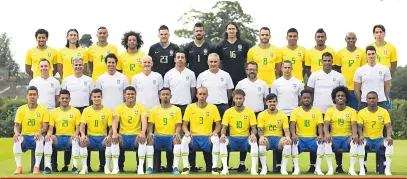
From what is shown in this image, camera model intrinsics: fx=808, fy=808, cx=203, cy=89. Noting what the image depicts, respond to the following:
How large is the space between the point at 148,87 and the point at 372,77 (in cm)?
365

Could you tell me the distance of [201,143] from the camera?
506 inches

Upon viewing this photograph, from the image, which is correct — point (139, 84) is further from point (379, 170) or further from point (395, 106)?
point (395, 106)

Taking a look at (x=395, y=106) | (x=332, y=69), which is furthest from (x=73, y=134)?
(x=395, y=106)

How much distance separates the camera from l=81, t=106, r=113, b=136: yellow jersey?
42.5 ft

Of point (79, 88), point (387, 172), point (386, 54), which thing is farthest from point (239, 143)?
point (386, 54)

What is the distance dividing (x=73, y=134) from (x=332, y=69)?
4.47m

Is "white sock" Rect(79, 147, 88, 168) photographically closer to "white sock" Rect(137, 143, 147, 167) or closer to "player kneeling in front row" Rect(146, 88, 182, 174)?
"white sock" Rect(137, 143, 147, 167)

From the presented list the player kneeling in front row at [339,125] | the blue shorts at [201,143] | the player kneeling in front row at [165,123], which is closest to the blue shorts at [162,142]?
the player kneeling in front row at [165,123]

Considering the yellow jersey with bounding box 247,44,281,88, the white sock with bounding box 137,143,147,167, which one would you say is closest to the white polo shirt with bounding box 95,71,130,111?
the white sock with bounding box 137,143,147,167

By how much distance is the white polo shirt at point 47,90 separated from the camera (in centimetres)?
1330

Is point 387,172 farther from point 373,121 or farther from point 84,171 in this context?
point 84,171

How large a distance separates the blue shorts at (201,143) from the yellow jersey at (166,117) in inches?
14.9

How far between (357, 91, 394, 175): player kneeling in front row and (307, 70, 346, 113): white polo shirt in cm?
58

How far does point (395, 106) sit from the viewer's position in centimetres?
3105
